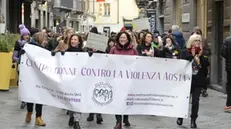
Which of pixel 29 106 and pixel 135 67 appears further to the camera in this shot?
pixel 29 106

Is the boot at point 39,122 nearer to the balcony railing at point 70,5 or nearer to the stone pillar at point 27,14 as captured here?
the stone pillar at point 27,14

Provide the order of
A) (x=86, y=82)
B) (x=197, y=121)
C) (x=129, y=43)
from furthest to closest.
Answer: (x=197, y=121), (x=129, y=43), (x=86, y=82)

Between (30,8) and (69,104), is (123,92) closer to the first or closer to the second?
(69,104)

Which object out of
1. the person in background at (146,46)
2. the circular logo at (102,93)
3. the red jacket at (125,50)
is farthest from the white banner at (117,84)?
the person in background at (146,46)

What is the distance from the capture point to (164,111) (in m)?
9.23

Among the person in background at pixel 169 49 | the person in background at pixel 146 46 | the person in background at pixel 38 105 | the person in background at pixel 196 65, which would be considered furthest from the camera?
the person in background at pixel 169 49

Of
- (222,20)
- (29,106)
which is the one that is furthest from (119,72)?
(222,20)

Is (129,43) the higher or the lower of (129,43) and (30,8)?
the lower

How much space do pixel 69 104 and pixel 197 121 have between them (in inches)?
120

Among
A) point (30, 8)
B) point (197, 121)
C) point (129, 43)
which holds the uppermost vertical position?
point (30, 8)

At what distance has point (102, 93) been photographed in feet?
29.9

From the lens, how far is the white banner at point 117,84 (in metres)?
9.11

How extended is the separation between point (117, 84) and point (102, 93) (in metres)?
0.28

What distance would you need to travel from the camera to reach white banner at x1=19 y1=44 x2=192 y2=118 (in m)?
9.11
